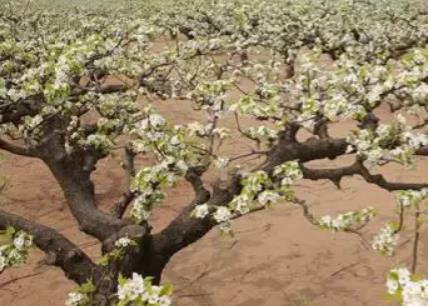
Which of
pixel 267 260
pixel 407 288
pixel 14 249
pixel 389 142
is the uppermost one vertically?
pixel 407 288

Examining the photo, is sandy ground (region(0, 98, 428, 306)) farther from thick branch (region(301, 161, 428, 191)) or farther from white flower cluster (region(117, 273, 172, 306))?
white flower cluster (region(117, 273, 172, 306))

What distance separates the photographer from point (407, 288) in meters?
2.55

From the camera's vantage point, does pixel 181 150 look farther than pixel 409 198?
Yes

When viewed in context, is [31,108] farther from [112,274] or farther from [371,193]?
[371,193]

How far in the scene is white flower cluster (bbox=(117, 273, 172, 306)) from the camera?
3092 mm

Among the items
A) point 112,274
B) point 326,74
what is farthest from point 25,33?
point 112,274

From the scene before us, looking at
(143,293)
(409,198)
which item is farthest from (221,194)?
(143,293)

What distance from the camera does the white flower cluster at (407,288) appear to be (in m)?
2.52

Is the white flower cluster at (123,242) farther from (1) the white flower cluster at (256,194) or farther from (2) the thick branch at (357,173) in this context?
(2) the thick branch at (357,173)

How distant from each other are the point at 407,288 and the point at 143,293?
138 cm

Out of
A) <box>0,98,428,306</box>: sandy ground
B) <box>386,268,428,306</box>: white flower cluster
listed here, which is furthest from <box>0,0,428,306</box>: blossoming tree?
<box>0,98,428,306</box>: sandy ground

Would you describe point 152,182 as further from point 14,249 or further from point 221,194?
point 14,249

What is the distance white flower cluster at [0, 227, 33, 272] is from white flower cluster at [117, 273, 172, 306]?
2.11m

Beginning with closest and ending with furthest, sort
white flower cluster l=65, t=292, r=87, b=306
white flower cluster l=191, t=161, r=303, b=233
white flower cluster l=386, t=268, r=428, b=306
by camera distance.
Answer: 1. white flower cluster l=386, t=268, r=428, b=306
2. white flower cluster l=65, t=292, r=87, b=306
3. white flower cluster l=191, t=161, r=303, b=233
